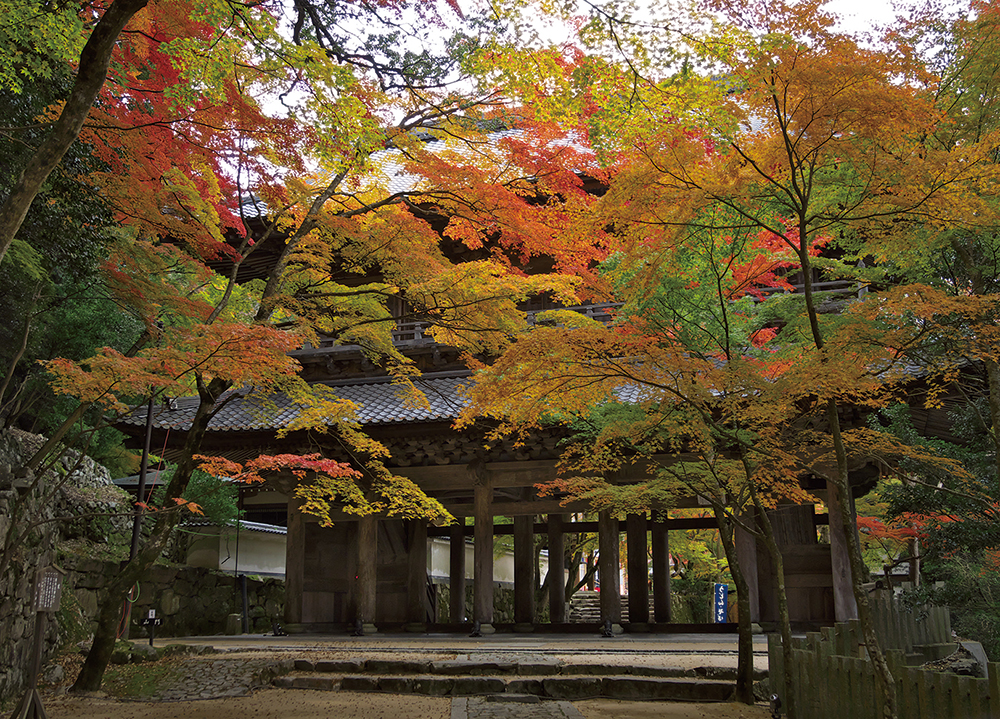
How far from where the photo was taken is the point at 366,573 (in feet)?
43.7

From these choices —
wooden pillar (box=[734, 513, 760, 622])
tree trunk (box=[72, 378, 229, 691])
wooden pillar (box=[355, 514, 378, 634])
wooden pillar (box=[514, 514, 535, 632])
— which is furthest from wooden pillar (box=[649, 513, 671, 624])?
tree trunk (box=[72, 378, 229, 691])

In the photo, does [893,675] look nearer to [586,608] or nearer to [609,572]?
[609,572]

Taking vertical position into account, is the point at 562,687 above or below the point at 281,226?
below

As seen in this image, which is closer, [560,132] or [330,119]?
[330,119]

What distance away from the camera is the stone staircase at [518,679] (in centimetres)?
804

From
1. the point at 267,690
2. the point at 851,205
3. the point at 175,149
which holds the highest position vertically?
the point at 175,149

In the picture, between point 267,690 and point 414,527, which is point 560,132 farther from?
point 414,527

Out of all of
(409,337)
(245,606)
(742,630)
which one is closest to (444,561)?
(245,606)

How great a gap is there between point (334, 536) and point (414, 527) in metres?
1.68

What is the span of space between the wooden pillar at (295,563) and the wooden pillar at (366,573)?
1123mm

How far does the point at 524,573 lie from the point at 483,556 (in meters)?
3.96

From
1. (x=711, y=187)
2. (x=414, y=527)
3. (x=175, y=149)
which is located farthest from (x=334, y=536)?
(x=711, y=187)

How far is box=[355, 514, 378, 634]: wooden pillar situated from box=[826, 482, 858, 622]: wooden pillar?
302 inches

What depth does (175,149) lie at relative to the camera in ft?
24.6
